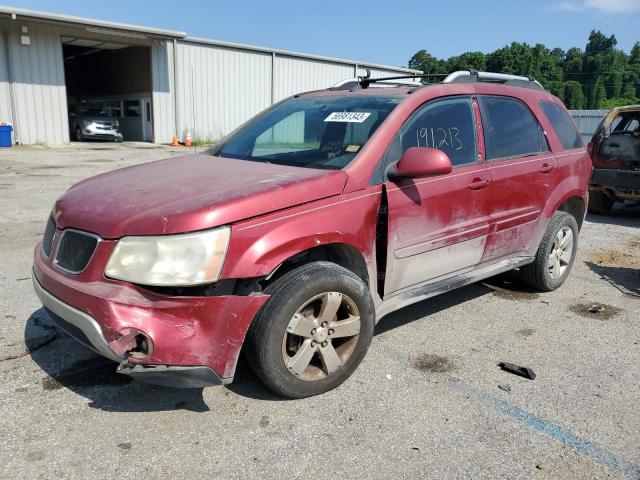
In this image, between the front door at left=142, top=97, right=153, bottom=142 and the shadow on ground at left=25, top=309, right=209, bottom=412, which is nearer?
the shadow on ground at left=25, top=309, right=209, bottom=412

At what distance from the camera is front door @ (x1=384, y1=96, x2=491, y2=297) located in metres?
3.46

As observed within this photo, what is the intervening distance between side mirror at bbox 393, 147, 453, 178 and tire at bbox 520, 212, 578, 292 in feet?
6.60

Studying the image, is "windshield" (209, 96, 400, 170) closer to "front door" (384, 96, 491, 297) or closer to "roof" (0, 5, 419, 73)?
"front door" (384, 96, 491, 297)

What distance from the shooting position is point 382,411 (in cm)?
302

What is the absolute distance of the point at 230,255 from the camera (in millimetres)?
2668

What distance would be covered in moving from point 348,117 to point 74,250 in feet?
6.46

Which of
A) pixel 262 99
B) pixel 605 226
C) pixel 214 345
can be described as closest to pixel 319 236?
pixel 214 345

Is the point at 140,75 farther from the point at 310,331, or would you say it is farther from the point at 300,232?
the point at 310,331

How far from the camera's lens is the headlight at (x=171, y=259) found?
2602 millimetres

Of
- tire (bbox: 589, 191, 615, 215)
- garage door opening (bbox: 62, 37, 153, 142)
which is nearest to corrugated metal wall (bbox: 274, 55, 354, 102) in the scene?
garage door opening (bbox: 62, 37, 153, 142)

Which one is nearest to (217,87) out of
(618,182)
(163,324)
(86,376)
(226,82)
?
(226,82)

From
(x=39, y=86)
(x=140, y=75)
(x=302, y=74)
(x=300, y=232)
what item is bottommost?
(x=300, y=232)

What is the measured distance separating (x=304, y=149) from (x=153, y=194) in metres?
1.21

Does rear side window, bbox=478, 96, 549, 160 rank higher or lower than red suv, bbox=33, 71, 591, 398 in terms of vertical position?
higher
